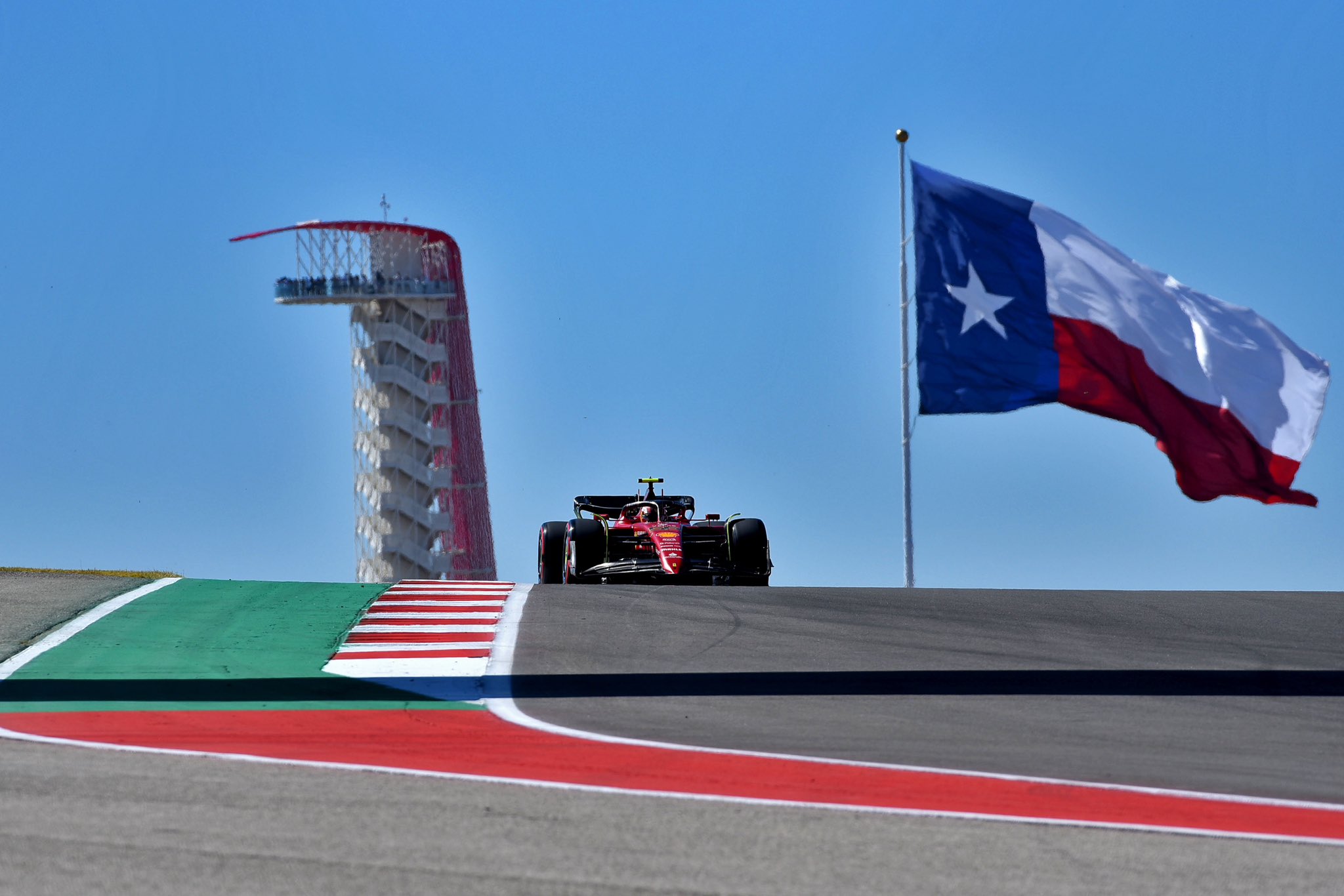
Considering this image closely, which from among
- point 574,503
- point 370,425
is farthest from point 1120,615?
point 370,425

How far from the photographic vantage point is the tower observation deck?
231 feet

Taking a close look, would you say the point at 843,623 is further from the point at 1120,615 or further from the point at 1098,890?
the point at 1098,890

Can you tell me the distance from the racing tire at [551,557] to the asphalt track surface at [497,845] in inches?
485

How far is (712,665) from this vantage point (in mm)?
11711

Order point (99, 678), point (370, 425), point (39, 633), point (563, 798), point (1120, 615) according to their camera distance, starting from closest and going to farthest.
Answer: point (563, 798)
point (99, 678)
point (39, 633)
point (1120, 615)
point (370, 425)

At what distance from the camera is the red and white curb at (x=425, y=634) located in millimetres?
11555

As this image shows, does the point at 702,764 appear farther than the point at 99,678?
No

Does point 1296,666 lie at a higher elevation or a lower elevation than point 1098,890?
lower

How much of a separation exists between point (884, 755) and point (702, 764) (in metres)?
0.98

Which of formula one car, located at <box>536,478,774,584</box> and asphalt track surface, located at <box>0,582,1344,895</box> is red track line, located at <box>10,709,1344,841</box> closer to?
asphalt track surface, located at <box>0,582,1344,895</box>

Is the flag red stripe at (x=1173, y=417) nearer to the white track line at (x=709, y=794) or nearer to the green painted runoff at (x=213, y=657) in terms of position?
the green painted runoff at (x=213, y=657)

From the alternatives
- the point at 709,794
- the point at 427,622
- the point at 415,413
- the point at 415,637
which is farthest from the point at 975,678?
the point at 415,413

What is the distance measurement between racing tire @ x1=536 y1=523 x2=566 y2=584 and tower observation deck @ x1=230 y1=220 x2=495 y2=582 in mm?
51018

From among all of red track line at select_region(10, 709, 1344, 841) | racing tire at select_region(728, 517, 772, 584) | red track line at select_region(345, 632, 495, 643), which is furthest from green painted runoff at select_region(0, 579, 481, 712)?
racing tire at select_region(728, 517, 772, 584)
